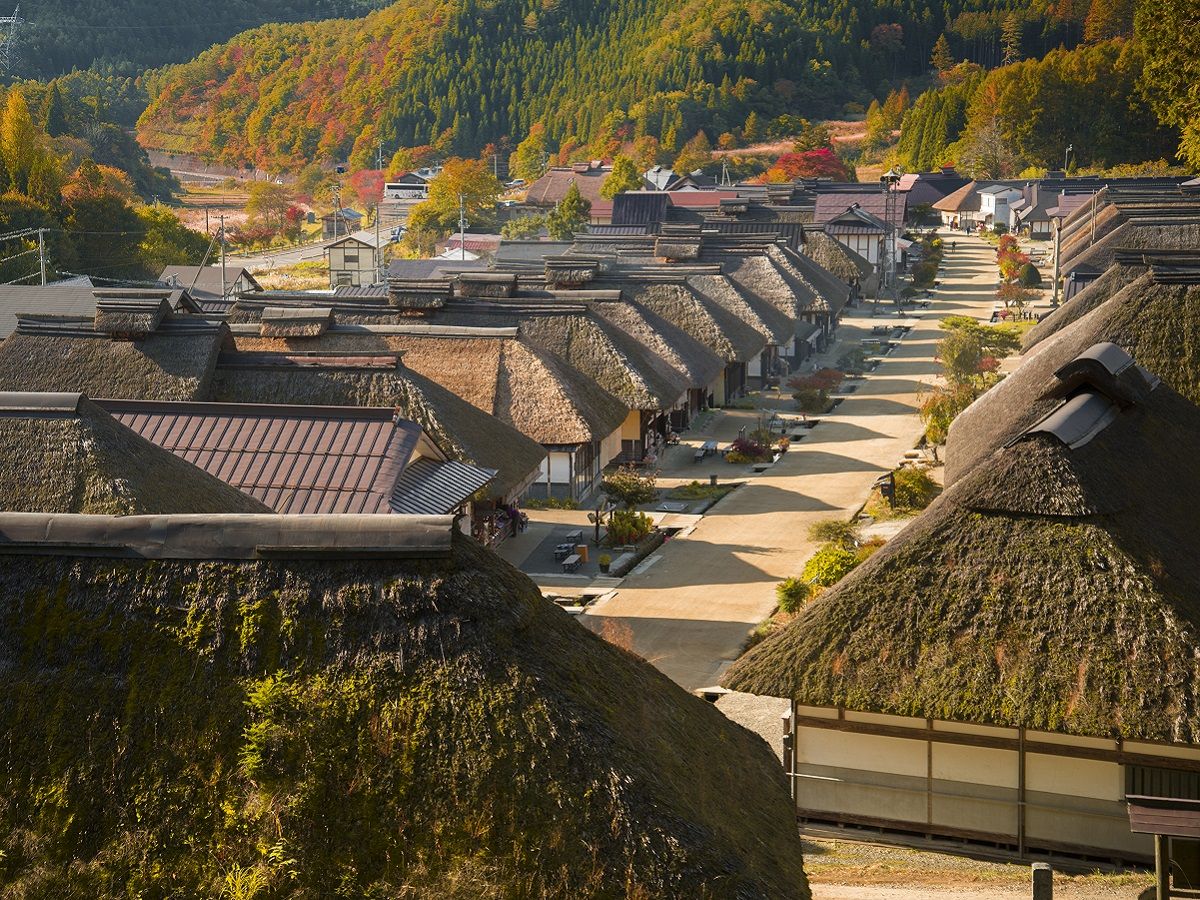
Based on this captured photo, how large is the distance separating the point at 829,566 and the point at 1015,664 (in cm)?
1000

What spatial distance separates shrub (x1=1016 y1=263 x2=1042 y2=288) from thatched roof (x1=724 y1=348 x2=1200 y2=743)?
56770 millimetres

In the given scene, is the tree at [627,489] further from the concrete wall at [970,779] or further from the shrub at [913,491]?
the concrete wall at [970,779]

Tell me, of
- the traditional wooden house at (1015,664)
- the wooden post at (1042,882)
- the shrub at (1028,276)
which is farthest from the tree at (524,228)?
the wooden post at (1042,882)

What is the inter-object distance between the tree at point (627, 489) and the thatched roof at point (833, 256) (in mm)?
33622

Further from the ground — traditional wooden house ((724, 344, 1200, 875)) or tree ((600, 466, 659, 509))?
traditional wooden house ((724, 344, 1200, 875))

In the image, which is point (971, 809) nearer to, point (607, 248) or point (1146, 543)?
point (1146, 543)

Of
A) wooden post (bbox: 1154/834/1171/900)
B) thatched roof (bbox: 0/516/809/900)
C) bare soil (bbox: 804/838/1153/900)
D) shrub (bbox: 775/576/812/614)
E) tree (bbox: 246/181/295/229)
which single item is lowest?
tree (bbox: 246/181/295/229)

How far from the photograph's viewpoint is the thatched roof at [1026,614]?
13.4 meters

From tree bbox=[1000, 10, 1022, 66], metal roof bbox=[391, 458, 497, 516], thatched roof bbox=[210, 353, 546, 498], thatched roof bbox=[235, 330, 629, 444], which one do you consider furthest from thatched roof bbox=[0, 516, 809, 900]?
tree bbox=[1000, 10, 1022, 66]

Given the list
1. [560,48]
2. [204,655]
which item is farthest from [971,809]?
[560,48]

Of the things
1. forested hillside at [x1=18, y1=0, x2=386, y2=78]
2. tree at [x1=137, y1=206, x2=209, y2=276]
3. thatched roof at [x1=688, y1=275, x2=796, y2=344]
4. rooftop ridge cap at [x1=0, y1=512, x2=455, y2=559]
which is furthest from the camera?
forested hillside at [x1=18, y1=0, x2=386, y2=78]

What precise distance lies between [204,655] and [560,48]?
183272mm

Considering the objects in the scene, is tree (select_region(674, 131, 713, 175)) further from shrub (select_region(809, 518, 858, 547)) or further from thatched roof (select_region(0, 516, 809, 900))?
thatched roof (select_region(0, 516, 809, 900))

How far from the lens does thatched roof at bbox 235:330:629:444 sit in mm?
31266
